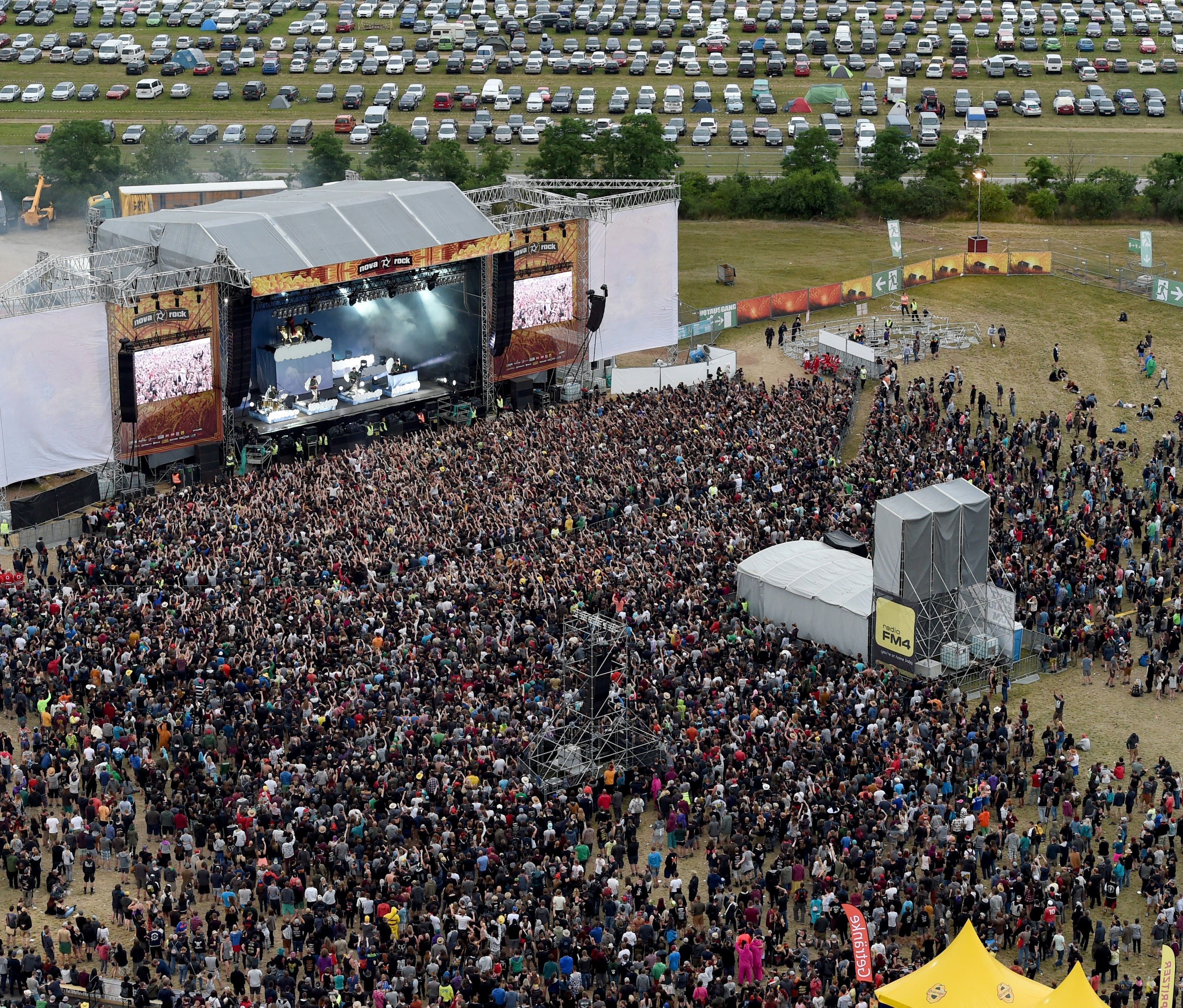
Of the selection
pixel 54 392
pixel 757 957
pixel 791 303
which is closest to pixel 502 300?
pixel 54 392

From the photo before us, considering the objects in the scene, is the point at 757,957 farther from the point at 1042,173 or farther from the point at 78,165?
the point at 78,165

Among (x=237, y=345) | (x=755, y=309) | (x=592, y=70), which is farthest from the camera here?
(x=592, y=70)

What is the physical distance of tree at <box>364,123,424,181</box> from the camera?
296 feet

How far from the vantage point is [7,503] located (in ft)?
180

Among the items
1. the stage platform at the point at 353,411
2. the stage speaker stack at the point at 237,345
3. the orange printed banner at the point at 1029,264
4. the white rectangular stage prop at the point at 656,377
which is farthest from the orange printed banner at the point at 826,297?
the stage speaker stack at the point at 237,345

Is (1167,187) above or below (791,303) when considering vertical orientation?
above

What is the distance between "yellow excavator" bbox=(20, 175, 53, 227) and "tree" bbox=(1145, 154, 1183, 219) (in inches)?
2013

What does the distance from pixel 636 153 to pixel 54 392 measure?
40191 millimetres

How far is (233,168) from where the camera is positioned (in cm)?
9238

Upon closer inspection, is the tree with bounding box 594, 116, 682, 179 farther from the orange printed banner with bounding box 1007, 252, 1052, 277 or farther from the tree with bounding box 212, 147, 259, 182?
the orange printed banner with bounding box 1007, 252, 1052, 277

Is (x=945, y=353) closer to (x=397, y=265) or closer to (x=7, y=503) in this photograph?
(x=397, y=265)

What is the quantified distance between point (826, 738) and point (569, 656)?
615 cm

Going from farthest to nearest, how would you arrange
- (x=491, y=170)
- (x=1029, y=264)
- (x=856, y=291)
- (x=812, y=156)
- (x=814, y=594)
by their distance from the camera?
1. (x=812, y=156)
2. (x=491, y=170)
3. (x=1029, y=264)
4. (x=856, y=291)
5. (x=814, y=594)

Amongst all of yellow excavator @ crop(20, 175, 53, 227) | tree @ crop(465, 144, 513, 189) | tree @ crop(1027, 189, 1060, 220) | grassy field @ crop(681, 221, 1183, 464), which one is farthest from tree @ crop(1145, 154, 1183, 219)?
yellow excavator @ crop(20, 175, 53, 227)
